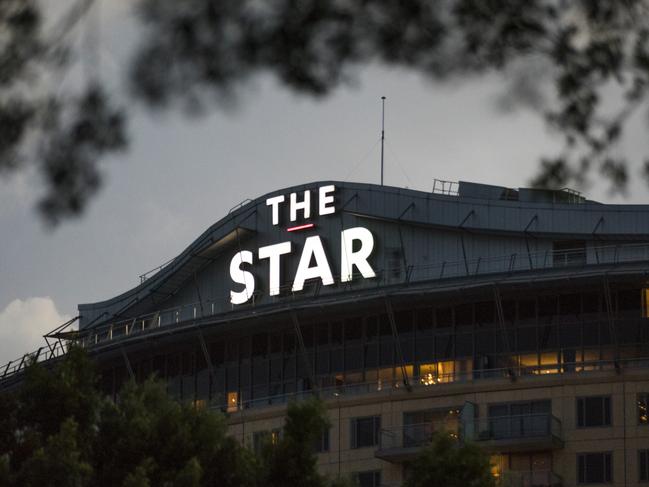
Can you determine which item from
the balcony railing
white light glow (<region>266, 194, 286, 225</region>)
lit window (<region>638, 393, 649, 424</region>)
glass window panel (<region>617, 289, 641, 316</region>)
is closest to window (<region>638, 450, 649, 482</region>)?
lit window (<region>638, 393, 649, 424</region>)

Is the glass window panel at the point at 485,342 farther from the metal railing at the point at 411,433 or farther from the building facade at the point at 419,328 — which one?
the metal railing at the point at 411,433

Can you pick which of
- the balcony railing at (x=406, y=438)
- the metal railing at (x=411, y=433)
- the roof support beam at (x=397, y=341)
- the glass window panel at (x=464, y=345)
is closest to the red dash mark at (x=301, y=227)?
the roof support beam at (x=397, y=341)

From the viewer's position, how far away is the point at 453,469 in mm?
53875

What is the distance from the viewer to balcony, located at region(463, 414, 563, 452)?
75812 millimetres

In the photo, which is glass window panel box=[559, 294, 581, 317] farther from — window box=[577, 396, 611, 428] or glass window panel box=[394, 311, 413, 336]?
glass window panel box=[394, 311, 413, 336]

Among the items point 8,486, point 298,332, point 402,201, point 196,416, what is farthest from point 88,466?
point 402,201

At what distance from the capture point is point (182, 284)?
9262 cm

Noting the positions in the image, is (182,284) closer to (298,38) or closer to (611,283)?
(611,283)

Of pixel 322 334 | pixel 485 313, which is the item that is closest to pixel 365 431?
pixel 322 334

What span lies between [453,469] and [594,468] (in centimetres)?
2369

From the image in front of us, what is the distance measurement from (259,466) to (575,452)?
26.9 meters

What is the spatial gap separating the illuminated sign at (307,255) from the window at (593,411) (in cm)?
1361

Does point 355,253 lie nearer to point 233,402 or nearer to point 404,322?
point 404,322

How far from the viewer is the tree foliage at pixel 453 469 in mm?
53719
